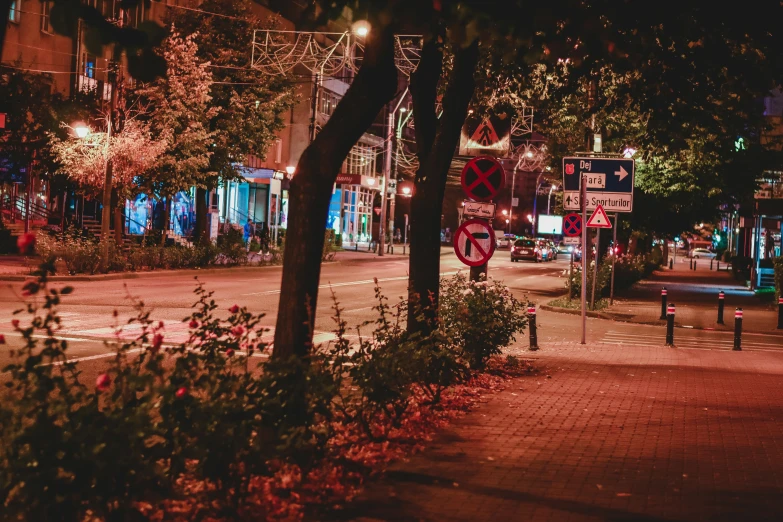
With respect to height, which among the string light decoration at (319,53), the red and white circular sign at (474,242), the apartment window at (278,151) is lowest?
the red and white circular sign at (474,242)

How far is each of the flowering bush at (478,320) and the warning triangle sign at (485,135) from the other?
192 centimetres

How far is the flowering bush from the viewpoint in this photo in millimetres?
12453

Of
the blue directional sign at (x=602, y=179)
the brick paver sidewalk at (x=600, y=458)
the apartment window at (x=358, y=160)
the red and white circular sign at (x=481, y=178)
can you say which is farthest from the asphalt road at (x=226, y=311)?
the apartment window at (x=358, y=160)

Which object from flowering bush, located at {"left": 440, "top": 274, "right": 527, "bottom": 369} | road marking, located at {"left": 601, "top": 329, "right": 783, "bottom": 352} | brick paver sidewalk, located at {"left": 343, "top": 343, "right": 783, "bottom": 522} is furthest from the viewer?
road marking, located at {"left": 601, "top": 329, "right": 783, "bottom": 352}

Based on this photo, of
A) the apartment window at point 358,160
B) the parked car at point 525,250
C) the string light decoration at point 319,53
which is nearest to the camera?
the string light decoration at point 319,53

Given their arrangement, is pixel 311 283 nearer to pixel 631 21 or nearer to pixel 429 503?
pixel 429 503

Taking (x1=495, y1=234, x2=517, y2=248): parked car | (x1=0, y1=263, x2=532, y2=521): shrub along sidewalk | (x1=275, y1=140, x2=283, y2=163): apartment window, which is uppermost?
(x1=275, y1=140, x2=283, y2=163): apartment window

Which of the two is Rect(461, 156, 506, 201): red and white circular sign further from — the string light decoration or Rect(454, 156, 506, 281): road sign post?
the string light decoration

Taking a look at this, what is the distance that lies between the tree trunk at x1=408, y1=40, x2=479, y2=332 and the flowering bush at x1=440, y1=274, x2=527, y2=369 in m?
0.71

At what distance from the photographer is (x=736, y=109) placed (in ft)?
38.2

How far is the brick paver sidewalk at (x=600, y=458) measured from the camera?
21.4ft

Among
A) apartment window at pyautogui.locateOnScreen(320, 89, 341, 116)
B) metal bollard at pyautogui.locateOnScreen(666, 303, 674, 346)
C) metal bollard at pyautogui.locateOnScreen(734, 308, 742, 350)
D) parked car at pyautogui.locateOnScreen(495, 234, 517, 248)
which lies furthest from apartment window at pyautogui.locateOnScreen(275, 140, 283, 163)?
metal bollard at pyautogui.locateOnScreen(734, 308, 742, 350)

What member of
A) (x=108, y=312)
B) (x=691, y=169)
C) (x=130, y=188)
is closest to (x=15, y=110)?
(x=130, y=188)

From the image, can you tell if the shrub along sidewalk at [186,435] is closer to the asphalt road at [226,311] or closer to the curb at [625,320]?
the asphalt road at [226,311]
